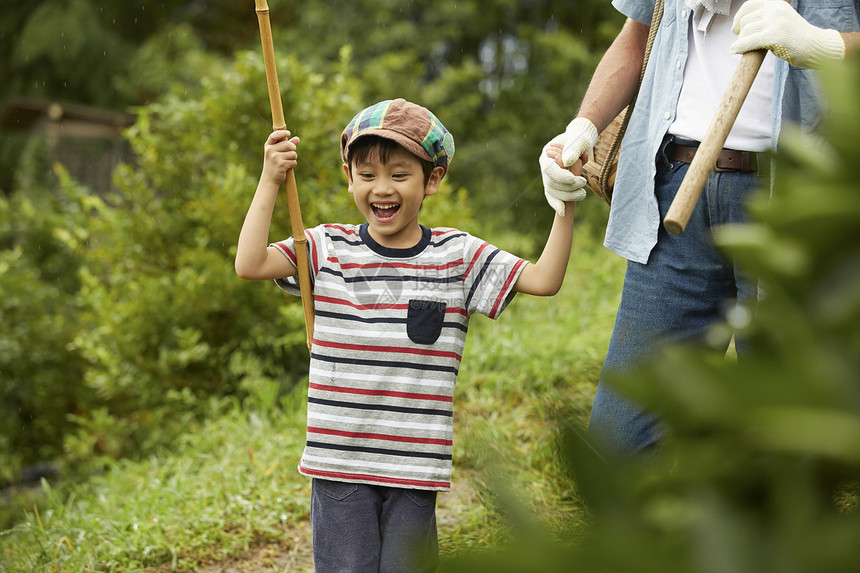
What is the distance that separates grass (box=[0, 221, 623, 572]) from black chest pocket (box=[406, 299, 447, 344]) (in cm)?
30

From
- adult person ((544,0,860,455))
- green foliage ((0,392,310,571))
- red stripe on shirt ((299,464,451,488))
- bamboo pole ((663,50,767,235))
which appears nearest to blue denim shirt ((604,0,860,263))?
adult person ((544,0,860,455))

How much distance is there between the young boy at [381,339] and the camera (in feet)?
6.68

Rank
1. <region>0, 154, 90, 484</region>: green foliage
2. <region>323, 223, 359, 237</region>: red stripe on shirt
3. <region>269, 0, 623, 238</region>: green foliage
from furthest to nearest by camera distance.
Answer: <region>269, 0, 623, 238</region>: green foliage
<region>0, 154, 90, 484</region>: green foliage
<region>323, 223, 359, 237</region>: red stripe on shirt

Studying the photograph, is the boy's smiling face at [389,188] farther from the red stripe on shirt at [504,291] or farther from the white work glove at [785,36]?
the white work glove at [785,36]

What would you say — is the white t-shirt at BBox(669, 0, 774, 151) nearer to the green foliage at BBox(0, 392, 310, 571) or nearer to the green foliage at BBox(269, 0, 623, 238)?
the green foliage at BBox(0, 392, 310, 571)

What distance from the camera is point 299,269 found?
2.04 meters

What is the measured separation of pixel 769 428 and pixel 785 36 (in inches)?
58.1

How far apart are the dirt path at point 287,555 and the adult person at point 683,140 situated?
1113mm

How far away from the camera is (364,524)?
2037 millimetres

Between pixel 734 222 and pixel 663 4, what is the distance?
626mm

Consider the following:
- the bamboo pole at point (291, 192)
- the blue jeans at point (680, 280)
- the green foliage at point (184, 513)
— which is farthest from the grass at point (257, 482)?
the bamboo pole at point (291, 192)

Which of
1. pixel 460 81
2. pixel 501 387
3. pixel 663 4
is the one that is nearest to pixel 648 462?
pixel 663 4

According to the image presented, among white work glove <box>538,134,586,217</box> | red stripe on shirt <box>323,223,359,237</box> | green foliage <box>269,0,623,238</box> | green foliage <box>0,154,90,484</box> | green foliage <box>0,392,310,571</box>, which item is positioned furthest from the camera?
green foliage <box>269,0,623,238</box>

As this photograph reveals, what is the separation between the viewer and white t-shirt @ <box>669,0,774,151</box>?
194 cm
